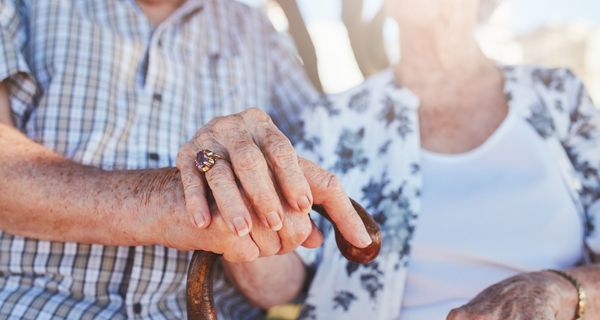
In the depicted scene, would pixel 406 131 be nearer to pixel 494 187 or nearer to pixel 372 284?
pixel 494 187

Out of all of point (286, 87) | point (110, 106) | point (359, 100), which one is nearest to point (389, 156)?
point (359, 100)

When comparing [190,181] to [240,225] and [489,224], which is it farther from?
[489,224]

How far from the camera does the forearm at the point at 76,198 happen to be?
1264mm

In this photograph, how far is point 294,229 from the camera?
1.17 m

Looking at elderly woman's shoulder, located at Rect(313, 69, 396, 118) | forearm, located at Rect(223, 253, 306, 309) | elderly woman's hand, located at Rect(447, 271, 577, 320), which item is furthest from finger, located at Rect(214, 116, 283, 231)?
elderly woman's shoulder, located at Rect(313, 69, 396, 118)

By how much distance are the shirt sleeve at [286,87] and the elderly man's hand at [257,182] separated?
3.12 feet

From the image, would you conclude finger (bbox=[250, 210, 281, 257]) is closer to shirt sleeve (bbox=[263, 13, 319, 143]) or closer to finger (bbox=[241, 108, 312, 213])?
finger (bbox=[241, 108, 312, 213])

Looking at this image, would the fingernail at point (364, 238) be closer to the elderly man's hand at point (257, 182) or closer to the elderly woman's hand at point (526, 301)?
the elderly man's hand at point (257, 182)

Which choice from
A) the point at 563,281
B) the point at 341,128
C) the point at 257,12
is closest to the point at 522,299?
the point at 563,281

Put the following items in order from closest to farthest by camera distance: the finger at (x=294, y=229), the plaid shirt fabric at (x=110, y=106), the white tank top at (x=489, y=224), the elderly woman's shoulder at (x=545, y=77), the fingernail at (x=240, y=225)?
the fingernail at (x=240, y=225)
the finger at (x=294, y=229)
the plaid shirt fabric at (x=110, y=106)
the white tank top at (x=489, y=224)
the elderly woman's shoulder at (x=545, y=77)

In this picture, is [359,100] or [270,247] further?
[359,100]

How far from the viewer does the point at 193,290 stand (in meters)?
1.19

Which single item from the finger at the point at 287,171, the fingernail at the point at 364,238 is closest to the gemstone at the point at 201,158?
the finger at the point at 287,171

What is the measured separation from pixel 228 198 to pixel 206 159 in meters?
0.10
